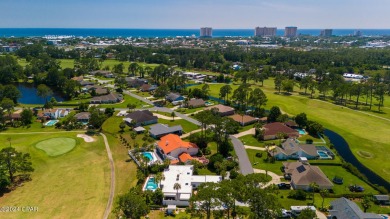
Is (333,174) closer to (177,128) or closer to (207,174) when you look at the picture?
(207,174)

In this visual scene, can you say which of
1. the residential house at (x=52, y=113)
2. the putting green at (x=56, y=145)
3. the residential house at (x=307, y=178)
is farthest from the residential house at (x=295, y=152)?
the residential house at (x=52, y=113)

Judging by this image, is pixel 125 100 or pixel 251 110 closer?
pixel 251 110

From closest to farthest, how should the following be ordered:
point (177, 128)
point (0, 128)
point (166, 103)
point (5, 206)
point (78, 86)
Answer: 1. point (5, 206)
2. point (177, 128)
3. point (0, 128)
4. point (166, 103)
5. point (78, 86)

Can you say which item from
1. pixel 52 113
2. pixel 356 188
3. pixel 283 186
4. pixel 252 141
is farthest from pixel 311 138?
pixel 52 113

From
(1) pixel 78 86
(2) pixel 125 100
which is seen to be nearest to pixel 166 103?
(2) pixel 125 100

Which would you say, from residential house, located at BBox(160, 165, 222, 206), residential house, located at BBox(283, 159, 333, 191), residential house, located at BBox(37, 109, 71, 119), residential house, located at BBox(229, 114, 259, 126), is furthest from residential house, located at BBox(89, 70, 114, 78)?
residential house, located at BBox(283, 159, 333, 191)

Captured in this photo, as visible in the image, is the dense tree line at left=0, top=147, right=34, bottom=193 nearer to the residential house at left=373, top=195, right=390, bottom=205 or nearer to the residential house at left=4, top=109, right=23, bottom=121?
the residential house at left=4, top=109, right=23, bottom=121
